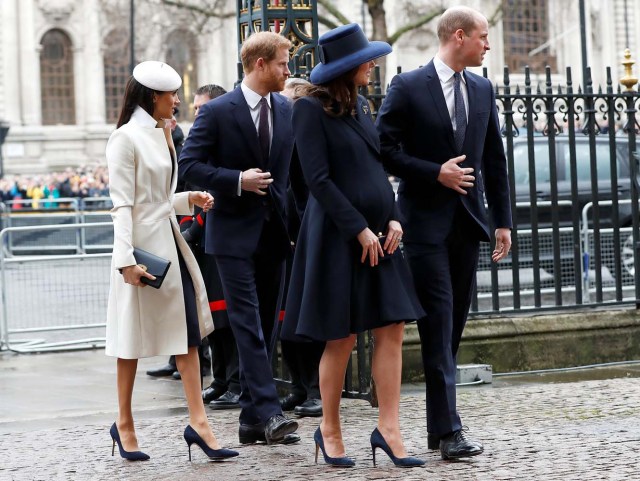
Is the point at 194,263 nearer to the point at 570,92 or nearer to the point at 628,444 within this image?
the point at 628,444

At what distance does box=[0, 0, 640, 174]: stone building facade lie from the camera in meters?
54.6

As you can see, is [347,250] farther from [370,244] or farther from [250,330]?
[250,330]

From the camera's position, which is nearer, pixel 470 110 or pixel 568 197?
pixel 470 110

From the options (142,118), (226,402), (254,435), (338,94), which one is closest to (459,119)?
(338,94)

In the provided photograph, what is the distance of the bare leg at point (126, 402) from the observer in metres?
6.24

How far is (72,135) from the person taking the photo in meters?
55.7

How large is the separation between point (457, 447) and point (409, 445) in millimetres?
476

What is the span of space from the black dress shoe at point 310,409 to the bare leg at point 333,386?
1558 mm

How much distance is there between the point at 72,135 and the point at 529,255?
150ft

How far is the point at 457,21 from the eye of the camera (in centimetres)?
612

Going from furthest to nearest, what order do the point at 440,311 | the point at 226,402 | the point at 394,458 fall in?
the point at 226,402 < the point at 440,311 < the point at 394,458

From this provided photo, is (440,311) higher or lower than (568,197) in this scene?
lower

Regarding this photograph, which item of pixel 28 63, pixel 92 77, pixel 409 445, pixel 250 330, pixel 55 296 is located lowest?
pixel 409 445

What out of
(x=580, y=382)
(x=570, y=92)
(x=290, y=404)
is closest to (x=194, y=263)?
(x=290, y=404)
